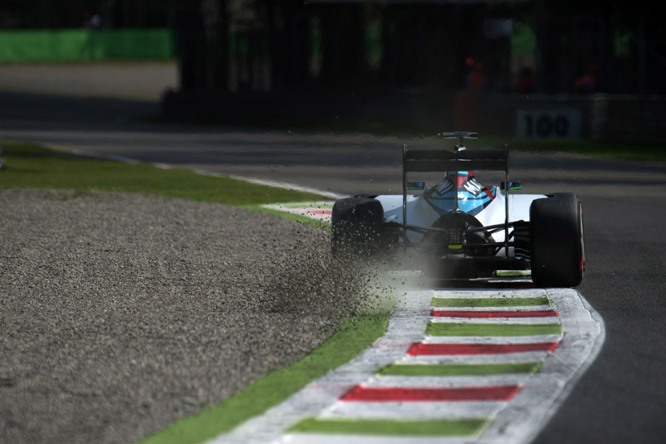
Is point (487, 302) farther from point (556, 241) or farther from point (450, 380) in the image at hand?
point (450, 380)

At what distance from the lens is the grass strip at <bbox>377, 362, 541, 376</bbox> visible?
725 cm

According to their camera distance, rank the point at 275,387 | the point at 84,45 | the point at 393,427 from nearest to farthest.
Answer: the point at 393,427 < the point at 275,387 < the point at 84,45

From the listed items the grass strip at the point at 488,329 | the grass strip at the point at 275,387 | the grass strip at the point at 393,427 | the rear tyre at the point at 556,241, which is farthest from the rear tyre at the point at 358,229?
the grass strip at the point at 393,427

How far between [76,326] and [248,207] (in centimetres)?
782

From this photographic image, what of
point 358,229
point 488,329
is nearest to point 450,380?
point 488,329

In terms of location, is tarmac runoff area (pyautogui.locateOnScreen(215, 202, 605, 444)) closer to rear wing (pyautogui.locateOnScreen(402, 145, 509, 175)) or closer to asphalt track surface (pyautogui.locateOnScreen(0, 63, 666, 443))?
asphalt track surface (pyautogui.locateOnScreen(0, 63, 666, 443))

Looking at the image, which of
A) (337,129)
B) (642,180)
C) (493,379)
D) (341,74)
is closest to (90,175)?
(337,129)

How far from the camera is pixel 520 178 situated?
19.6m

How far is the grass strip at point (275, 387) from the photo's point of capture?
19.9 feet

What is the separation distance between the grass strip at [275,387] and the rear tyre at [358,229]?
1276 millimetres

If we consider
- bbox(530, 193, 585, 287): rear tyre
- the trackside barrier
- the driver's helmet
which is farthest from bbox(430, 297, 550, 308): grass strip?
the trackside barrier

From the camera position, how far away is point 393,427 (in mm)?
6125

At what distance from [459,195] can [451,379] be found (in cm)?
346

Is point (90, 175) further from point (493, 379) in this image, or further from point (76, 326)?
point (493, 379)
